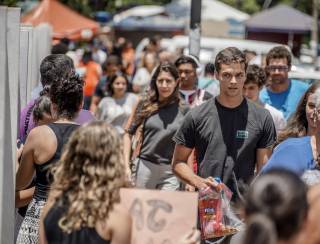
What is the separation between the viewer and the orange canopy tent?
25.7 m

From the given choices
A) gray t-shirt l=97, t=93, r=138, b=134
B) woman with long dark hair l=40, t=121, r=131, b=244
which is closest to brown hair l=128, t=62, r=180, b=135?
gray t-shirt l=97, t=93, r=138, b=134

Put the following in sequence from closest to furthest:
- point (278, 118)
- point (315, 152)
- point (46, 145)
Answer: point (315, 152), point (46, 145), point (278, 118)

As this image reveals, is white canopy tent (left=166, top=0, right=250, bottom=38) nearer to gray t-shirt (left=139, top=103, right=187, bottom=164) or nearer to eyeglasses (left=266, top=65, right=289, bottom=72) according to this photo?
eyeglasses (left=266, top=65, right=289, bottom=72)

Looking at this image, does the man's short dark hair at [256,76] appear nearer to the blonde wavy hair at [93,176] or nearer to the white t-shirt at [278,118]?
the white t-shirt at [278,118]

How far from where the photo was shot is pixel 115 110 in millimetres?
11953

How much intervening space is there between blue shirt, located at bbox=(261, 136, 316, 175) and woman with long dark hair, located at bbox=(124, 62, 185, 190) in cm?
358

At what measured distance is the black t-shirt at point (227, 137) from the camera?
6820 mm

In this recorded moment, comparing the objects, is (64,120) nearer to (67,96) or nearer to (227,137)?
(67,96)

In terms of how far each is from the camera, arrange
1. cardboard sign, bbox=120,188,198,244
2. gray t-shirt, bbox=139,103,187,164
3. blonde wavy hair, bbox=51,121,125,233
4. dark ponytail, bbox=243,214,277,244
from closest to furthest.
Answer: dark ponytail, bbox=243,214,277,244, blonde wavy hair, bbox=51,121,125,233, cardboard sign, bbox=120,188,198,244, gray t-shirt, bbox=139,103,187,164

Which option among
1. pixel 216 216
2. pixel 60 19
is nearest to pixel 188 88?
pixel 216 216

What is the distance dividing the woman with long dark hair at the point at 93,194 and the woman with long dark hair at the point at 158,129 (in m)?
4.71

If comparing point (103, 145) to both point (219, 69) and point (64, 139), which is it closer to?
point (64, 139)

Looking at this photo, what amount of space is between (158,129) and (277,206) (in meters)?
5.69

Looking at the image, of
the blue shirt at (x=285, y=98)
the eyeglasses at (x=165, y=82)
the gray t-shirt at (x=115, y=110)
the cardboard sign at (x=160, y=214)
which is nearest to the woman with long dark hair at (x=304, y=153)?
the cardboard sign at (x=160, y=214)
